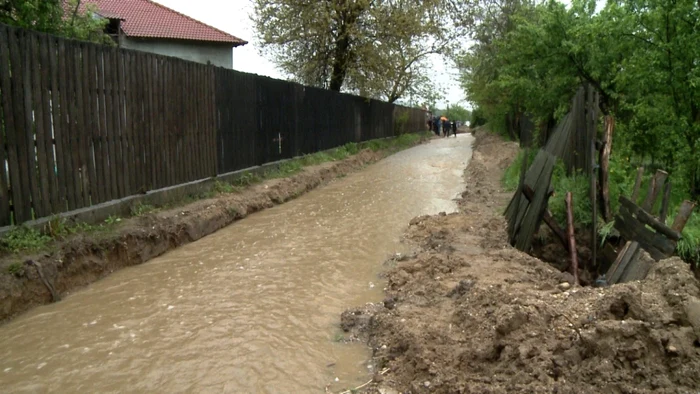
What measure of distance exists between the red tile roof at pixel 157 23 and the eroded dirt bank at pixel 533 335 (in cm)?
2410

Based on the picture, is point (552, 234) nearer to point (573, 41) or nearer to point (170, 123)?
point (573, 41)

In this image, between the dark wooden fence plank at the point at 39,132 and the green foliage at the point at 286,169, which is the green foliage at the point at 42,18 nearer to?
the dark wooden fence plank at the point at 39,132

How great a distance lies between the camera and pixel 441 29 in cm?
2286

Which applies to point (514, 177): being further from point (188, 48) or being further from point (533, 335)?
point (188, 48)

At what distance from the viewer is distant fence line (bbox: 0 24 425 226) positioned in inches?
238

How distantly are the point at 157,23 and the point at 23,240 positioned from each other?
938 inches

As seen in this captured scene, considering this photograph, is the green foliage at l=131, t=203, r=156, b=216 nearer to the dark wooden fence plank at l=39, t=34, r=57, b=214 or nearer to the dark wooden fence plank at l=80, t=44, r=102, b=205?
the dark wooden fence plank at l=80, t=44, r=102, b=205

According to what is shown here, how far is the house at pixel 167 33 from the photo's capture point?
26234 millimetres

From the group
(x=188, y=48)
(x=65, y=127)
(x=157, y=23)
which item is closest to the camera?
(x=65, y=127)

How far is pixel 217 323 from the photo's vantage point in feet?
17.0

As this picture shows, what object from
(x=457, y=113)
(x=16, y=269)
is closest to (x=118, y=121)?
(x=16, y=269)

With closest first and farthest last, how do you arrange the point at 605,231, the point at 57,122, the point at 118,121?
the point at 57,122, the point at 605,231, the point at 118,121

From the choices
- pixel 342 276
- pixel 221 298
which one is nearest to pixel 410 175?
pixel 342 276

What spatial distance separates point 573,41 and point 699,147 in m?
3.87
